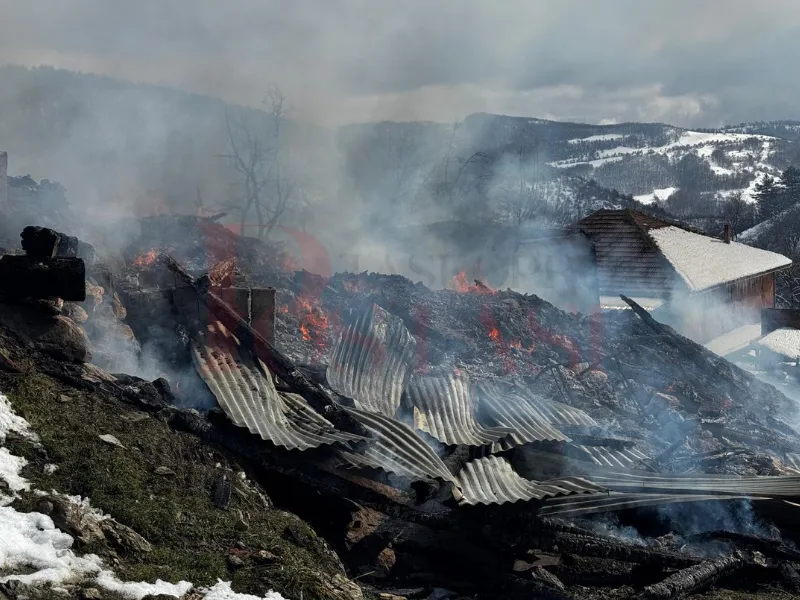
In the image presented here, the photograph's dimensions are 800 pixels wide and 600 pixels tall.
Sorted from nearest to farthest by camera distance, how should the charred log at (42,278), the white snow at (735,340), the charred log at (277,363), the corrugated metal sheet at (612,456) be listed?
the charred log at (42,278)
the charred log at (277,363)
the corrugated metal sheet at (612,456)
the white snow at (735,340)

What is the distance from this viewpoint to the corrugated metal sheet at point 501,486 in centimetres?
621

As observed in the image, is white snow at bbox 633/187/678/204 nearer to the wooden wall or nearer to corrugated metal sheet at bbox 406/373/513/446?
the wooden wall

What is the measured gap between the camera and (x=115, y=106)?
34125mm

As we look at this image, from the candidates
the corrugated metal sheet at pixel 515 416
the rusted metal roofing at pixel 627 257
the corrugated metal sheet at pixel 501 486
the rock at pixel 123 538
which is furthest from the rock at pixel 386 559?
the rusted metal roofing at pixel 627 257

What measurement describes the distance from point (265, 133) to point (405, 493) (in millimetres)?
31478

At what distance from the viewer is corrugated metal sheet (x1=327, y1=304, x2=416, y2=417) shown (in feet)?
27.9

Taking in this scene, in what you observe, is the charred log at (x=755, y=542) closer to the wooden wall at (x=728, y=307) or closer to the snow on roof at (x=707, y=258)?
the wooden wall at (x=728, y=307)

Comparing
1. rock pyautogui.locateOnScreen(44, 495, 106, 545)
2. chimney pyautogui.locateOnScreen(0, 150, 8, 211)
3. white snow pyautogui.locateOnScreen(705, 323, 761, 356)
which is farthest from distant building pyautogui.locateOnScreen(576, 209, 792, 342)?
rock pyautogui.locateOnScreen(44, 495, 106, 545)

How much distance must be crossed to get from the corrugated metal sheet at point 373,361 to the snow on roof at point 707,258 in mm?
15288

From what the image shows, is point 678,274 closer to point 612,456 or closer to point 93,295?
point 612,456

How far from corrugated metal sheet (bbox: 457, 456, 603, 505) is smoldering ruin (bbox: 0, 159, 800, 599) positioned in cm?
3

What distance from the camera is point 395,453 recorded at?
268 inches

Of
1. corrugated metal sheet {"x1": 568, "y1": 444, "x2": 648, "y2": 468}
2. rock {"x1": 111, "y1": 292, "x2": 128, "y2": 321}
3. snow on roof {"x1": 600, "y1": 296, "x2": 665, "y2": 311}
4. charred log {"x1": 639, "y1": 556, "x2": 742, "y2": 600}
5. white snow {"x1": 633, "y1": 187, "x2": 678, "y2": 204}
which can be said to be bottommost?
charred log {"x1": 639, "y1": 556, "x2": 742, "y2": 600}

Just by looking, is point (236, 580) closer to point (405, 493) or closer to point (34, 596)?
point (34, 596)
